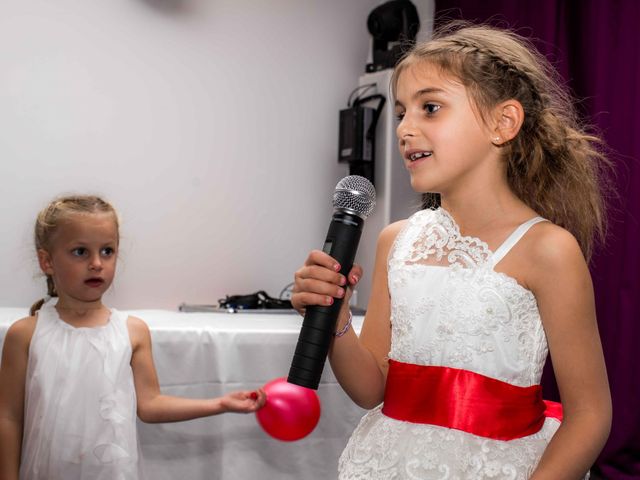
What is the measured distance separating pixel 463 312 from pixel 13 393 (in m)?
1.04

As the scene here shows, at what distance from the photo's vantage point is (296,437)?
1131 mm

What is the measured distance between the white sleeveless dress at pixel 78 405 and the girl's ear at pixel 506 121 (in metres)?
0.99

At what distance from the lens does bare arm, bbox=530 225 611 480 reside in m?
1.04

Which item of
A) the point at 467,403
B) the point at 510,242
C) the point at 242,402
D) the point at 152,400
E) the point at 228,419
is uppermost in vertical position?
the point at 510,242

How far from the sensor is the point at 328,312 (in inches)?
40.6

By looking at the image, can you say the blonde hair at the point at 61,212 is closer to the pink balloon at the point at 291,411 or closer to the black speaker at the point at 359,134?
the pink balloon at the point at 291,411

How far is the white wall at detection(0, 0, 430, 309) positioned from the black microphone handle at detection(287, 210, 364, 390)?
7.32 ft

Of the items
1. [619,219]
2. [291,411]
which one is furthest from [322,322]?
[619,219]

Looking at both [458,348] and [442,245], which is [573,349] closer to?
[458,348]

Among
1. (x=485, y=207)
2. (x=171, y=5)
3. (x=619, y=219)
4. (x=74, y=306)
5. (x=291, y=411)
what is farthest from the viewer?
(x=171, y=5)

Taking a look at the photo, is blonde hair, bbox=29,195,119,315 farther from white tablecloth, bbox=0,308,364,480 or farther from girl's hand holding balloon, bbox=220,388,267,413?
girl's hand holding balloon, bbox=220,388,267,413

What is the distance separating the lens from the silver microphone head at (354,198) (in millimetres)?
1056

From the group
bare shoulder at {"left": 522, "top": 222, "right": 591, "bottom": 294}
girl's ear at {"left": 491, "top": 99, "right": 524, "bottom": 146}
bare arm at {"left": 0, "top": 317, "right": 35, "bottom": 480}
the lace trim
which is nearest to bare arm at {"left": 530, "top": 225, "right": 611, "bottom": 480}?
bare shoulder at {"left": 522, "top": 222, "right": 591, "bottom": 294}

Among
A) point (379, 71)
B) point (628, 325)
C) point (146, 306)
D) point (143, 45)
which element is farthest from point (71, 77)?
point (628, 325)
